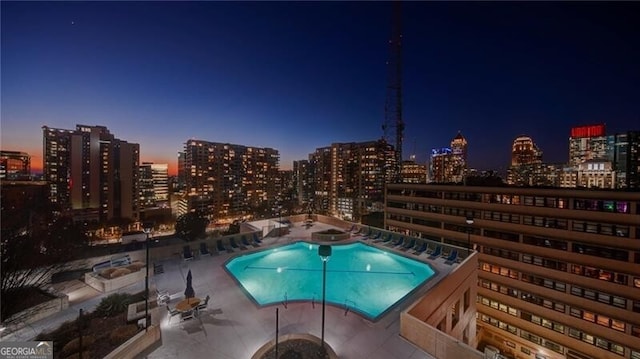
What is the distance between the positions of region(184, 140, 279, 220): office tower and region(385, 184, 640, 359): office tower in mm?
69396

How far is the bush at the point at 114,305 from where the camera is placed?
851cm

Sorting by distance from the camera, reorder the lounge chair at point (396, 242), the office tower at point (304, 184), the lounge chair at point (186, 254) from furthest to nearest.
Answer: the office tower at point (304, 184) → the lounge chair at point (396, 242) → the lounge chair at point (186, 254)

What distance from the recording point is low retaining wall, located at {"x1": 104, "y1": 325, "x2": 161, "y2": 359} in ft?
19.9

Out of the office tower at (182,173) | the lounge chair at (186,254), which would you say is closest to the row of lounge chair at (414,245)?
the lounge chair at (186,254)

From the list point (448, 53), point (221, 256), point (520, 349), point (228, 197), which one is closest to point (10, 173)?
point (221, 256)

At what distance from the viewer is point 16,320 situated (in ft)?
24.4

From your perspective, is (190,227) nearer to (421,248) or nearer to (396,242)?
(396,242)

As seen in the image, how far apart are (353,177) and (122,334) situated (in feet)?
275

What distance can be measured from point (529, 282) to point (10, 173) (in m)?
66.9

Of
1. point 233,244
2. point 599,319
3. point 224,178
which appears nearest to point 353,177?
point 224,178

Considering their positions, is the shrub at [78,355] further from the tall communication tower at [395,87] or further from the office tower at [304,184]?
the office tower at [304,184]

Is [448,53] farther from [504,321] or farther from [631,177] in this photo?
[631,177]

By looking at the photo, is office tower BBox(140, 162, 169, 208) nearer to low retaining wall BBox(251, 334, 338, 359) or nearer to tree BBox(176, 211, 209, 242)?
tree BBox(176, 211, 209, 242)

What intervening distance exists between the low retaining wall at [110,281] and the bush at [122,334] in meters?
4.38
